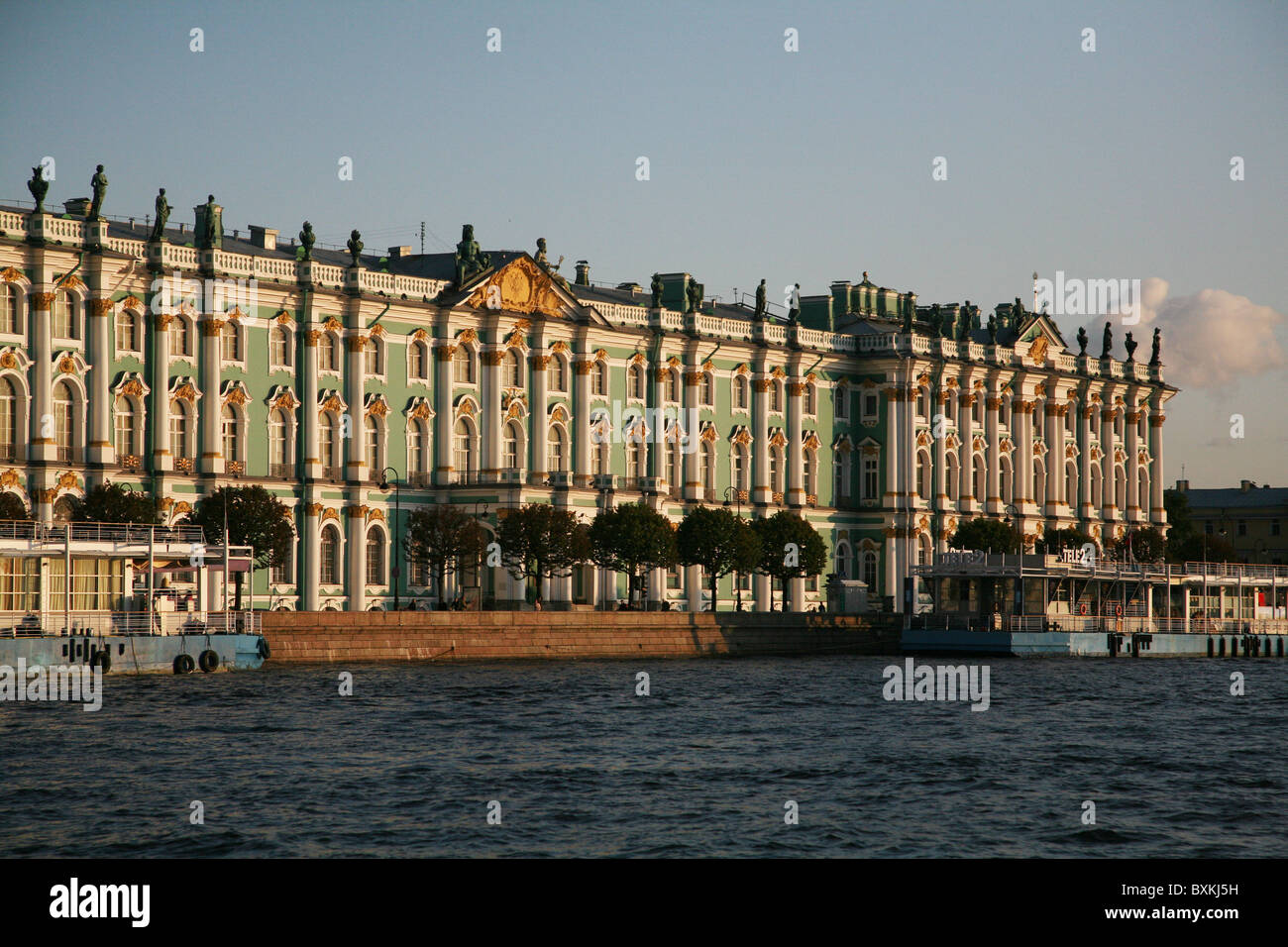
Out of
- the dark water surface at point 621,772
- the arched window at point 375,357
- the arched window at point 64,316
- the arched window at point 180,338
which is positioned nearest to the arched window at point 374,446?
the arched window at point 375,357

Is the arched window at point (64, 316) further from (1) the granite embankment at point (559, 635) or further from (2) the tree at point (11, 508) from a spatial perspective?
(1) the granite embankment at point (559, 635)

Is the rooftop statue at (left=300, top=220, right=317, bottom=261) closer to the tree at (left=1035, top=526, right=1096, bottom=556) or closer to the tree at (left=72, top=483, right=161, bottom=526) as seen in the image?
the tree at (left=72, top=483, right=161, bottom=526)

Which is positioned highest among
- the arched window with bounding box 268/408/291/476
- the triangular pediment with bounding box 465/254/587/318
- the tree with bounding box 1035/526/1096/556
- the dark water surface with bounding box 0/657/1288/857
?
the triangular pediment with bounding box 465/254/587/318

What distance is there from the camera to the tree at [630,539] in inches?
2876

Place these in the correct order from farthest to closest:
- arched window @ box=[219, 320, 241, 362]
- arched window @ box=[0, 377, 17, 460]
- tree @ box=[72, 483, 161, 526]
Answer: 1. arched window @ box=[219, 320, 241, 362]
2. arched window @ box=[0, 377, 17, 460]
3. tree @ box=[72, 483, 161, 526]

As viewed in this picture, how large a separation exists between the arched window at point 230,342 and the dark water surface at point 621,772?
63.4 feet

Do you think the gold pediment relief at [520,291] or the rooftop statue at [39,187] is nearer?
the rooftop statue at [39,187]

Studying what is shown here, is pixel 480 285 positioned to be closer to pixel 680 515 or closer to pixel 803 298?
pixel 680 515

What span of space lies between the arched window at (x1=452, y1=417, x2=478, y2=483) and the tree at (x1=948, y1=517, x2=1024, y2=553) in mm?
25831

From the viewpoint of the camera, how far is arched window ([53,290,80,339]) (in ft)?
203

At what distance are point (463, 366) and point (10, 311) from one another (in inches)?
770

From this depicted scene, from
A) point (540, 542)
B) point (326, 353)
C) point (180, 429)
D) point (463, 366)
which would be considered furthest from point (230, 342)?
point (540, 542)

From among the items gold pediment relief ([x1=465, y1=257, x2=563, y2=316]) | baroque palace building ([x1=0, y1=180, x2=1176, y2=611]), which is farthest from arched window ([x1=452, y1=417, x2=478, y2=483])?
gold pediment relief ([x1=465, y1=257, x2=563, y2=316])
